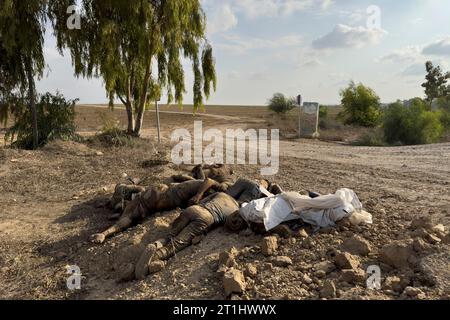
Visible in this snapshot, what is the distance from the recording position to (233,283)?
12.1 feet

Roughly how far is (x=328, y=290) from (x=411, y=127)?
16878 mm

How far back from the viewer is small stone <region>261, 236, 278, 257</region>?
427 centimetres

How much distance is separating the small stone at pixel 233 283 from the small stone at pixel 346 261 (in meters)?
0.91

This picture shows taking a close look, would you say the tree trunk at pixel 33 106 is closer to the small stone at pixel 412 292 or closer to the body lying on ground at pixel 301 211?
the body lying on ground at pixel 301 211

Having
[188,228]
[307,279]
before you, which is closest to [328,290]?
[307,279]

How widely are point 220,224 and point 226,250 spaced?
65 cm

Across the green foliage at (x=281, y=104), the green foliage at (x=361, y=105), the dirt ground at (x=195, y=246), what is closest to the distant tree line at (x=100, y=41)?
the dirt ground at (x=195, y=246)

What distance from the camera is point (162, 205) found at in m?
5.90

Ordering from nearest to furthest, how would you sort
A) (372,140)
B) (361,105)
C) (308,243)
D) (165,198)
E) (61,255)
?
1. (308,243)
2. (61,255)
3. (165,198)
4. (372,140)
5. (361,105)

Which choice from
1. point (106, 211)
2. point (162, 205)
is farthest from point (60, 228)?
point (162, 205)

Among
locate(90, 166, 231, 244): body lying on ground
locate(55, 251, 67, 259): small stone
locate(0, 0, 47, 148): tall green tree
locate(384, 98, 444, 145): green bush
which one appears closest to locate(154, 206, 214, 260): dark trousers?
locate(90, 166, 231, 244): body lying on ground

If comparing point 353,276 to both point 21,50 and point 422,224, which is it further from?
point 21,50
